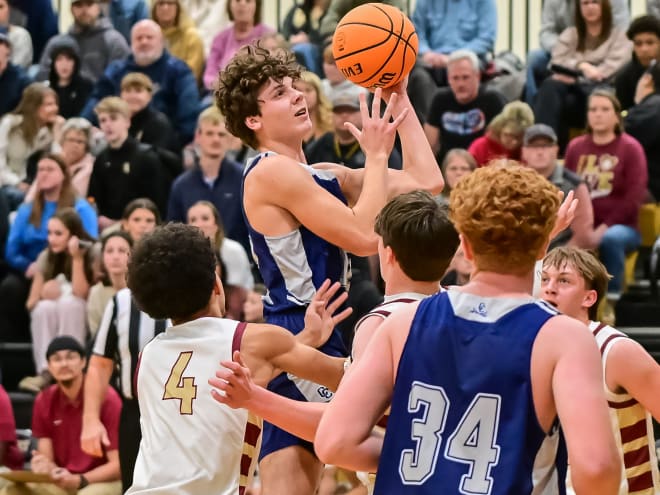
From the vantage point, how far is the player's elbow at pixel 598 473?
2.78 m

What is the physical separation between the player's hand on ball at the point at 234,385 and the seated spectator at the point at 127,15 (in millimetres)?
9864

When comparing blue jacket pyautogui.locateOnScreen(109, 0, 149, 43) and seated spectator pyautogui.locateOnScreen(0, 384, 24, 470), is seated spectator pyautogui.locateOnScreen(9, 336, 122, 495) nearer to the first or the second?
seated spectator pyautogui.locateOnScreen(0, 384, 24, 470)

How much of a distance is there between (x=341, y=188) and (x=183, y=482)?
1.51 m

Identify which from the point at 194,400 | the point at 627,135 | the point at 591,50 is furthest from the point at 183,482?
the point at 591,50

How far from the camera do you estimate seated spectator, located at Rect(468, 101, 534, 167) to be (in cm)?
963

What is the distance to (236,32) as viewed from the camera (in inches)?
467

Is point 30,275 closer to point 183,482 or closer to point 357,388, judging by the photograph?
point 183,482

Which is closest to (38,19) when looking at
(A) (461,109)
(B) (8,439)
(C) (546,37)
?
(A) (461,109)

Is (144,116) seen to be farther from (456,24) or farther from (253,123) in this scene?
(253,123)

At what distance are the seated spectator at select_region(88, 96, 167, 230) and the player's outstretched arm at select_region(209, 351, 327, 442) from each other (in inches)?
284

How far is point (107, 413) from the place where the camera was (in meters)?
8.05

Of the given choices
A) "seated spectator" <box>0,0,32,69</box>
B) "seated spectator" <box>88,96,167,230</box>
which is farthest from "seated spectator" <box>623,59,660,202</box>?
"seated spectator" <box>0,0,32,69</box>

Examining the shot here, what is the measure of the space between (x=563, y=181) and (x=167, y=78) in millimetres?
4061

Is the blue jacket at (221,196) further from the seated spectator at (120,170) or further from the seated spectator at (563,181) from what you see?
the seated spectator at (563,181)
